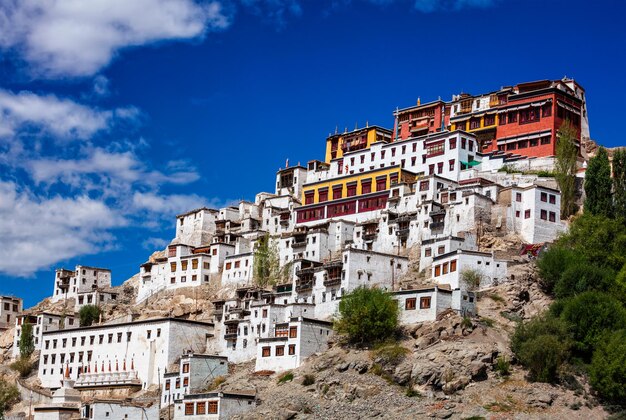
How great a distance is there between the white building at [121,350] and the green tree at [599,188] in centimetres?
3204

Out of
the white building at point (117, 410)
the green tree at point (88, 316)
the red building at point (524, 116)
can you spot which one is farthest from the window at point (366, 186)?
the white building at point (117, 410)

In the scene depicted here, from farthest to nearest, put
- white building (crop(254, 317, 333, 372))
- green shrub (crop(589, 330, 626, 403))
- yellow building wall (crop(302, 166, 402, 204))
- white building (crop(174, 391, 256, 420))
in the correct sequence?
yellow building wall (crop(302, 166, 402, 204)) → white building (crop(254, 317, 333, 372)) → white building (crop(174, 391, 256, 420)) → green shrub (crop(589, 330, 626, 403))

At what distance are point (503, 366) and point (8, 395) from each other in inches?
1685

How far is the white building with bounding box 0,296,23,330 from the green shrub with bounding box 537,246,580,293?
60.3 m

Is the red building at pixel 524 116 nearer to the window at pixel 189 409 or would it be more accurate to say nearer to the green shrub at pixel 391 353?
the green shrub at pixel 391 353

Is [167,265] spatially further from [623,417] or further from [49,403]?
[623,417]

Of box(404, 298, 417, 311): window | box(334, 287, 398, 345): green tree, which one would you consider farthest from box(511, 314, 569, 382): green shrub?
box(334, 287, 398, 345): green tree

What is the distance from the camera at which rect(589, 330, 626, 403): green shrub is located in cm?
6266

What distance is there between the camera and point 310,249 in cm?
9206

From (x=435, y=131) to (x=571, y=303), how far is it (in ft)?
128

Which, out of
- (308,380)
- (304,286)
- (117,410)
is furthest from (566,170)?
(117,410)

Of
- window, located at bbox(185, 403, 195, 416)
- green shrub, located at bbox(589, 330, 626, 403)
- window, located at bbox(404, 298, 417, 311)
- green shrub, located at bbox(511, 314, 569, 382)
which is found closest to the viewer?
green shrub, located at bbox(589, 330, 626, 403)

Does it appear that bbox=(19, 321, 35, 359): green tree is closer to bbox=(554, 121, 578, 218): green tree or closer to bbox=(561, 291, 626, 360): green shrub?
bbox=(554, 121, 578, 218): green tree

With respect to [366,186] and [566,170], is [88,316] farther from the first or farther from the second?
[566,170]
